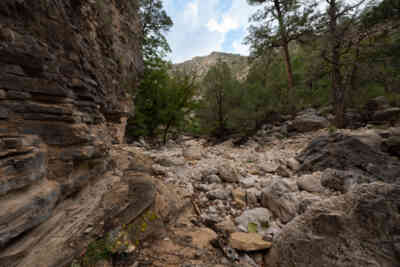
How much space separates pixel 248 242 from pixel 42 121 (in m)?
3.41

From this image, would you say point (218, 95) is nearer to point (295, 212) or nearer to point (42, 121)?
point (295, 212)

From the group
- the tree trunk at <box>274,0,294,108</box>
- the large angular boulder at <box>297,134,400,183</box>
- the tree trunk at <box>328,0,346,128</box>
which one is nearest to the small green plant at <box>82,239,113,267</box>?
the large angular boulder at <box>297,134,400,183</box>

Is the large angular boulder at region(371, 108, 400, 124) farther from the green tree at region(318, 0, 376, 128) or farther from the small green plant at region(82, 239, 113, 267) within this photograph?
the small green plant at region(82, 239, 113, 267)

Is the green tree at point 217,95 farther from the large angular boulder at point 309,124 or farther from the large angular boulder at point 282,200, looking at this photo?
the large angular boulder at point 282,200

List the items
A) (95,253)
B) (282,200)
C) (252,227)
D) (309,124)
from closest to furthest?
(95,253)
(252,227)
(282,200)
(309,124)

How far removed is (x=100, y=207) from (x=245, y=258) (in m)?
2.30

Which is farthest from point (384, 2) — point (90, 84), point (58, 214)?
point (58, 214)

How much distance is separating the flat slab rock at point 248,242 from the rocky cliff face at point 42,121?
207cm

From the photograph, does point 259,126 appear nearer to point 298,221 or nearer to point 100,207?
point 298,221

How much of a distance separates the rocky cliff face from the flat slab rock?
207cm

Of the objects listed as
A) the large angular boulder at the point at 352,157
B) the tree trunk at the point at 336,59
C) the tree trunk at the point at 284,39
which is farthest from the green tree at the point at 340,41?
the large angular boulder at the point at 352,157

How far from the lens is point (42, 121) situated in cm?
201

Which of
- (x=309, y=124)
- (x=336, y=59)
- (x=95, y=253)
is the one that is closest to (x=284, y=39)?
(x=336, y=59)

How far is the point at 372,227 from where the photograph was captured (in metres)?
1.39
